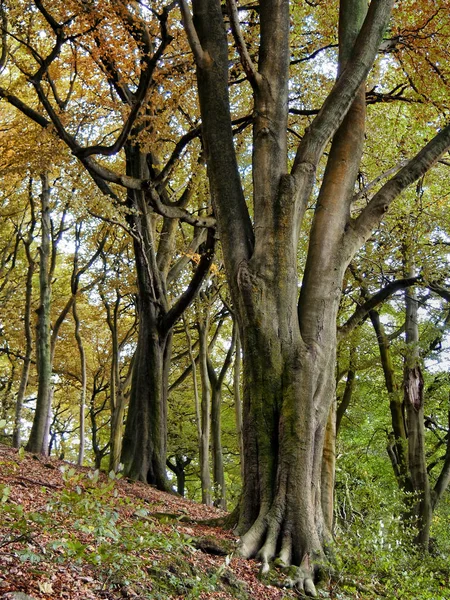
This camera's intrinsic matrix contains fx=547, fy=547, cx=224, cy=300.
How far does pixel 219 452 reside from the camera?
18453 mm

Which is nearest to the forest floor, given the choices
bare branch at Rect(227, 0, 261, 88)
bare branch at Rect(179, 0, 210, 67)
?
bare branch at Rect(227, 0, 261, 88)

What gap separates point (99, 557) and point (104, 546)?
5.5 inches

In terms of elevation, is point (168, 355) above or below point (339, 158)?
below

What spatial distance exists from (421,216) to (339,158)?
205 inches

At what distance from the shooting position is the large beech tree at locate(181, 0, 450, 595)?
5402 mm

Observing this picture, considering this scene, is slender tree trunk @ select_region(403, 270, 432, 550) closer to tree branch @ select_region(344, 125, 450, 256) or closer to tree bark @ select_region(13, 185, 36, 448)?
tree branch @ select_region(344, 125, 450, 256)

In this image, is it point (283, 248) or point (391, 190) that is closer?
point (283, 248)

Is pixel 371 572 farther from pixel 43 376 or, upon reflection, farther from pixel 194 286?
pixel 43 376

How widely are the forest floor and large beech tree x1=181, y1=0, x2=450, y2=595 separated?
688 millimetres

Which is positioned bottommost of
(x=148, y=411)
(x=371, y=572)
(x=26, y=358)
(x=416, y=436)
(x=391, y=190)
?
(x=371, y=572)

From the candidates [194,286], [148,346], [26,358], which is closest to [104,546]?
[194,286]

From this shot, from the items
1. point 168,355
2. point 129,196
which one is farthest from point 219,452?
point 129,196

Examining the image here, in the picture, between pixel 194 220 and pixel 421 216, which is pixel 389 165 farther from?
pixel 194 220

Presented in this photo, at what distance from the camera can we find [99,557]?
288 cm
